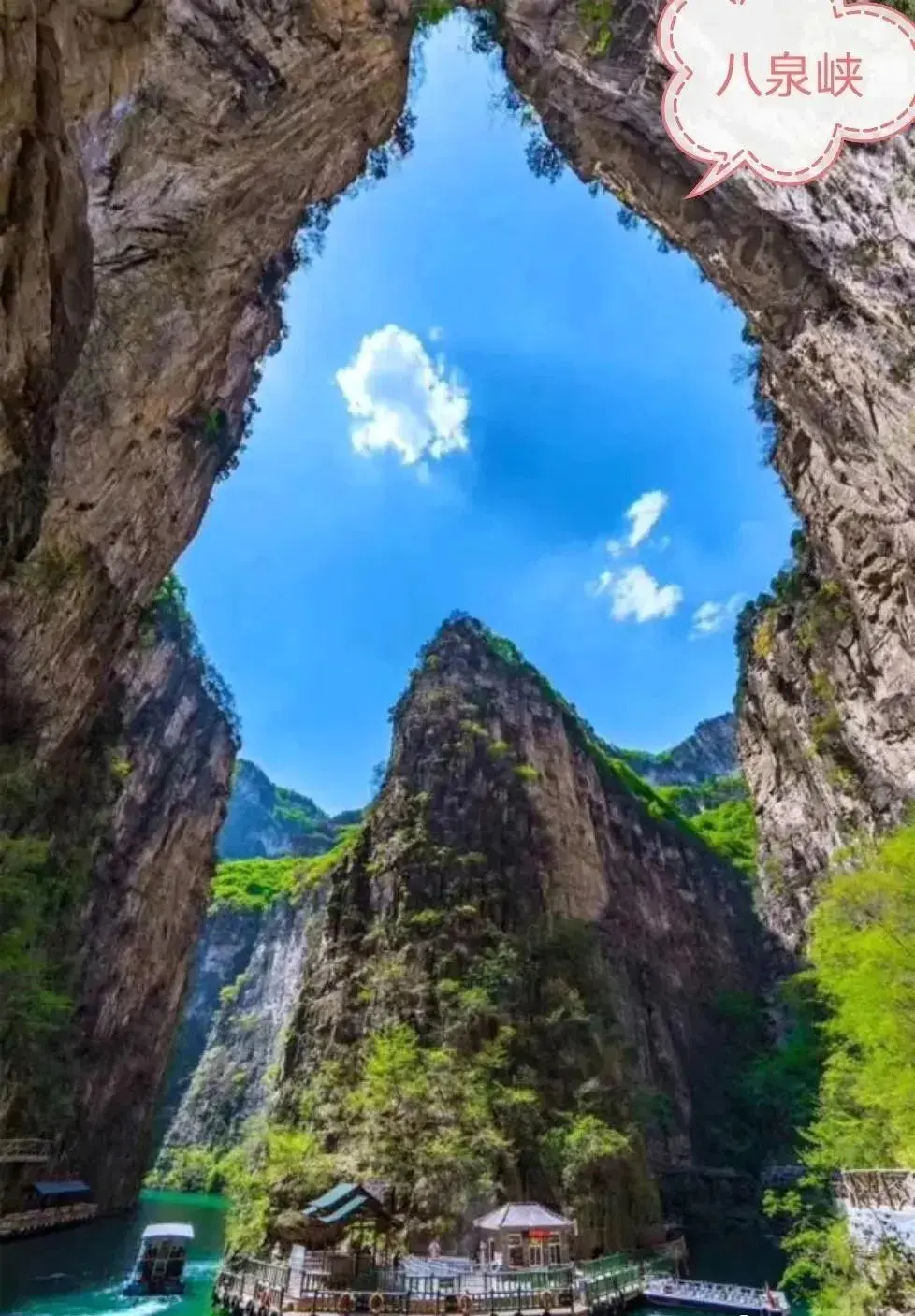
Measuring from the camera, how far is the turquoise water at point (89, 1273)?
1986 cm

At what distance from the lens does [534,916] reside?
34750 mm

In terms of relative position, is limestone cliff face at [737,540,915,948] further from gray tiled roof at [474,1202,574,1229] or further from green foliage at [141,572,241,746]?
green foliage at [141,572,241,746]

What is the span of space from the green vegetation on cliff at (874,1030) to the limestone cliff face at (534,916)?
488 inches

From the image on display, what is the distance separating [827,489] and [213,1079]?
222 ft

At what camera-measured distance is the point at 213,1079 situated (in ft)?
212

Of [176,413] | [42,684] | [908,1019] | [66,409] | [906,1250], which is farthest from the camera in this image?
[176,413]

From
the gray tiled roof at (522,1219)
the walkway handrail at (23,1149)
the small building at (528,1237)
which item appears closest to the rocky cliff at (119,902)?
the walkway handrail at (23,1149)

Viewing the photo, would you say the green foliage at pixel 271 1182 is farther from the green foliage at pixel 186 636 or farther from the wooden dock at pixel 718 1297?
the green foliage at pixel 186 636

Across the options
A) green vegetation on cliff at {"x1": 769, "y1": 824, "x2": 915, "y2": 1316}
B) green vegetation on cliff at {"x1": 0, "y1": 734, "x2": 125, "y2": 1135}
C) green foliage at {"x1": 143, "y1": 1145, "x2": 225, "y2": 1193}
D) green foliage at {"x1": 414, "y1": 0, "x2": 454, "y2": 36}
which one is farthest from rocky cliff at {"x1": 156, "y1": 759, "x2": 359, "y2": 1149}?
green vegetation on cliff at {"x1": 769, "y1": 824, "x2": 915, "y2": 1316}

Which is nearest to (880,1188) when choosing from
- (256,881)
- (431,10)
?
(431,10)

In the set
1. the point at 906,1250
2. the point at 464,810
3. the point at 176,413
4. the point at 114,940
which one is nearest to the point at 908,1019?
the point at 906,1250

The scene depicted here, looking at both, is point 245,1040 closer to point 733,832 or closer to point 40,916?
point 733,832

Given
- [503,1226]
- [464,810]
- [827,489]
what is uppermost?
[827,489]

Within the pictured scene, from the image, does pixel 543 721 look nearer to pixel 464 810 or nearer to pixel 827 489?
pixel 464 810
